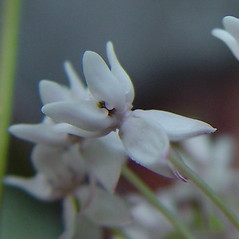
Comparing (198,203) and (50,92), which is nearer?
(50,92)

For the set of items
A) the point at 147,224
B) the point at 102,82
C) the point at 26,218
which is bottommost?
the point at 26,218

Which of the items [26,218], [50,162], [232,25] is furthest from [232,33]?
[26,218]

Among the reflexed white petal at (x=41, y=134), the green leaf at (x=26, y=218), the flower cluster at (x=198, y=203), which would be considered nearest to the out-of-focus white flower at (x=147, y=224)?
the flower cluster at (x=198, y=203)

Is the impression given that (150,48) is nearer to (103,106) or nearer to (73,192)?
(73,192)

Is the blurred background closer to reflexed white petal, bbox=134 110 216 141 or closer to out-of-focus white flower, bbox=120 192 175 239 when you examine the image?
out-of-focus white flower, bbox=120 192 175 239

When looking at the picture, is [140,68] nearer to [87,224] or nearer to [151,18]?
[151,18]

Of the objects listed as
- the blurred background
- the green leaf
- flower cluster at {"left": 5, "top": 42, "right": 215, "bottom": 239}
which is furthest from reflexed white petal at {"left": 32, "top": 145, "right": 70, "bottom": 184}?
the blurred background

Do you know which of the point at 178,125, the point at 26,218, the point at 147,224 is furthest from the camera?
the point at 26,218

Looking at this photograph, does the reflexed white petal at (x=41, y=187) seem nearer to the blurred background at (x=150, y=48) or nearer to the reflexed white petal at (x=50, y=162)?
the reflexed white petal at (x=50, y=162)
